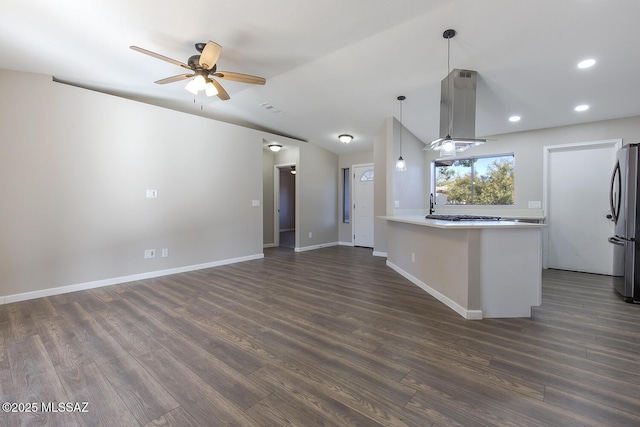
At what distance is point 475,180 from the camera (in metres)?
5.41

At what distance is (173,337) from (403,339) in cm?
195

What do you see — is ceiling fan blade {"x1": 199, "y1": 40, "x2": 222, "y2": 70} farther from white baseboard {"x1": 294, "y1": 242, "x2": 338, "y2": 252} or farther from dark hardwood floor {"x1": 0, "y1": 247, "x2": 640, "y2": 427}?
white baseboard {"x1": 294, "y1": 242, "x2": 338, "y2": 252}

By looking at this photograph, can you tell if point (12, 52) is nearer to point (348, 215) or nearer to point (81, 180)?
point (81, 180)

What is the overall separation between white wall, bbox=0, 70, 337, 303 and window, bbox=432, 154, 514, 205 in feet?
13.6

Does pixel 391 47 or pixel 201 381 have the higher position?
pixel 391 47

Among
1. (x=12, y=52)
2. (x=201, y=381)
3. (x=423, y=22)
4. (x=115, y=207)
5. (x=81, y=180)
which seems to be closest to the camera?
(x=201, y=381)

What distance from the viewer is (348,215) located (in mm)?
7555

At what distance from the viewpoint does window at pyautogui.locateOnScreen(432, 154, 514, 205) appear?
510cm

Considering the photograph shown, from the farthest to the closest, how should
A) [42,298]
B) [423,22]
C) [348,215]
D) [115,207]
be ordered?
[348,215]
[115,207]
[42,298]
[423,22]

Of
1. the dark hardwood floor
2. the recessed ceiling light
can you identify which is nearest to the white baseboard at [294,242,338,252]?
the dark hardwood floor

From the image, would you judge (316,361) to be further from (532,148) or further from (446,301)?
(532,148)

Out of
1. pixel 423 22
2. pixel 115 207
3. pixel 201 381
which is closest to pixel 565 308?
pixel 423 22

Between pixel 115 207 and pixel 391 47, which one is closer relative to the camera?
pixel 391 47

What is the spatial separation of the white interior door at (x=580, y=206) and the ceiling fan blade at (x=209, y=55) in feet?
17.5
